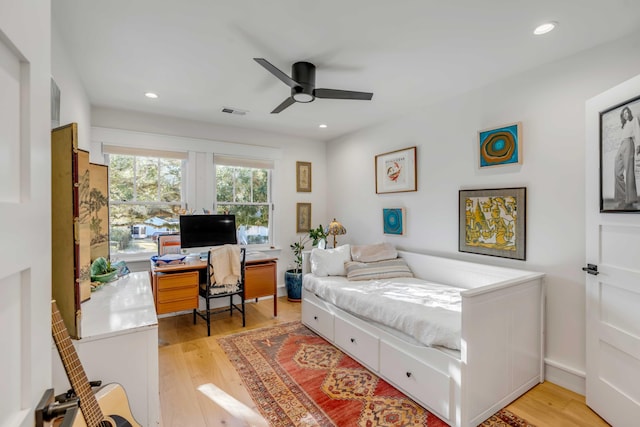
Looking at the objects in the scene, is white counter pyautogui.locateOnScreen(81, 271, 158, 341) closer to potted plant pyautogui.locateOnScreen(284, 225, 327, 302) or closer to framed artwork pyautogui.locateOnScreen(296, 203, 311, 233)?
potted plant pyautogui.locateOnScreen(284, 225, 327, 302)

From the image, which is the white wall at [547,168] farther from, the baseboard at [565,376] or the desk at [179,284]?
the desk at [179,284]

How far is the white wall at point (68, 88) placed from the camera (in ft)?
6.22

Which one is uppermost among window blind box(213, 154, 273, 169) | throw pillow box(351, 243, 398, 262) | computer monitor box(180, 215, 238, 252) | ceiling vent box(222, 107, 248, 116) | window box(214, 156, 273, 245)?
ceiling vent box(222, 107, 248, 116)

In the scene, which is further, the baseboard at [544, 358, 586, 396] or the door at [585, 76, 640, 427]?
the baseboard at [544, 358, 586, 396]

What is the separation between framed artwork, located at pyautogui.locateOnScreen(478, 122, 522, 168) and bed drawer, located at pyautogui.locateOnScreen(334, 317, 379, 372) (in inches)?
73.3

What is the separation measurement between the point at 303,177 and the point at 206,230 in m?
1.77

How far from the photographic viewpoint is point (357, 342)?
261 cm

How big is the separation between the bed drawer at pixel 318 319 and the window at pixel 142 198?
1952mm

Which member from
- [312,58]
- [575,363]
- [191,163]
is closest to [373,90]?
[312,58]

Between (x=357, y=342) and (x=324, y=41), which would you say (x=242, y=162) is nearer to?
(x=324, y=41)

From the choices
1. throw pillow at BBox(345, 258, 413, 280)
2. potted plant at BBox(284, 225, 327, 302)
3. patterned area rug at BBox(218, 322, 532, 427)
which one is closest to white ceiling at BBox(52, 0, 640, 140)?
throw pillow at BBox(345, 258, 413, 280)

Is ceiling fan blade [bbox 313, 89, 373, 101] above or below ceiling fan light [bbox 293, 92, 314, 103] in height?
above

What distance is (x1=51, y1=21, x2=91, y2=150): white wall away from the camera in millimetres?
1896

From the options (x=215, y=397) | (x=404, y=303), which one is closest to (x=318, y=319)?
(x=404, y=303)
